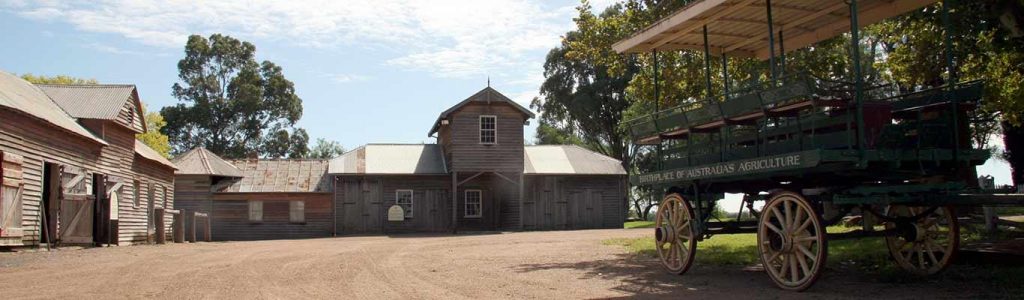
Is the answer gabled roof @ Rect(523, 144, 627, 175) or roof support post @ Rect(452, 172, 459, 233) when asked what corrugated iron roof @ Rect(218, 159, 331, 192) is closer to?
roof support post @ Rect(452, 172, 459, 233)

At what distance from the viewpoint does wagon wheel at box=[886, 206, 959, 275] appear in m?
8.75

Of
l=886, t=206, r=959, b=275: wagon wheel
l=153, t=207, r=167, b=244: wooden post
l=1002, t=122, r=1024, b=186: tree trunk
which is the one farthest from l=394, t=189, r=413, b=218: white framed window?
l=886, t=206, r=959, b=275: wagon wheel

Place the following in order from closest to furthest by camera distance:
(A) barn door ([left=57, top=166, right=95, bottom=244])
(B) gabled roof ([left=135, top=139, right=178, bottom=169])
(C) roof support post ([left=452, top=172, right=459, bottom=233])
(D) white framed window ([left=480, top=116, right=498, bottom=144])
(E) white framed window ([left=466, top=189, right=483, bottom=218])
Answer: (A) barn door ([left=57, top=166, right=95, bottom=244]) < (B) gabled roof ([left=135, top=139, right=178, bottom=169]) < (C) roof support post ([left=452, top=172, right=459, bottom=233]) < (D) white framed window ([left=480, top=116, right=498, bottom=144]) < (E) white framed window ([left=466, top=189, right=483, bottom=218])

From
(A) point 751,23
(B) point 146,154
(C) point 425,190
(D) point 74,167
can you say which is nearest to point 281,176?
(C) point 425,190

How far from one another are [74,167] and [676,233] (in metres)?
17.6

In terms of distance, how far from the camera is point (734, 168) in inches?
372

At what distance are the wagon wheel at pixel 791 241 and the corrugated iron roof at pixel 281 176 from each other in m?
28.5

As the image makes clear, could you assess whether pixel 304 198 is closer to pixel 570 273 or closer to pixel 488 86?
pixel 488 86

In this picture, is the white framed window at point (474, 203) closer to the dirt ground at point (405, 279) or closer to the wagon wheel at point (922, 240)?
the dirt ground at point (405, 279)

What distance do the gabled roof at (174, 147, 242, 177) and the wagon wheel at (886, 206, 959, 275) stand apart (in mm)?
29976

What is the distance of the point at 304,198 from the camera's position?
114 feet

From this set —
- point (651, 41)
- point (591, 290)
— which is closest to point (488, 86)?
point (651, 41)

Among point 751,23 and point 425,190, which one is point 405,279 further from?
point 425,190

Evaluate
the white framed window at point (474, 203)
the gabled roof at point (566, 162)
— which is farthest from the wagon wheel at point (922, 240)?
the white framed window at point (474, 203)
